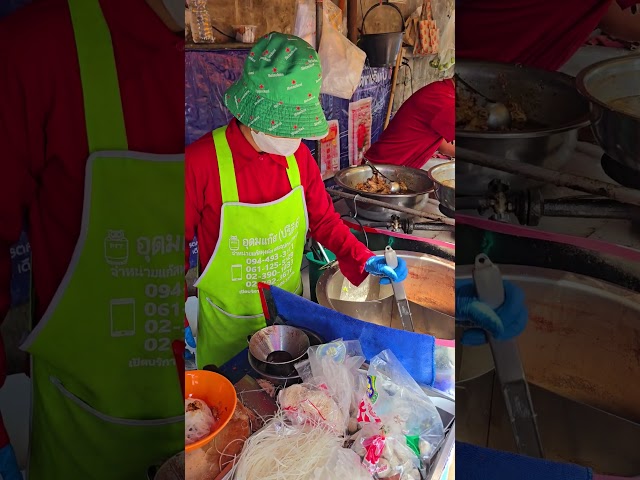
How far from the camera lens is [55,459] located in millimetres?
961

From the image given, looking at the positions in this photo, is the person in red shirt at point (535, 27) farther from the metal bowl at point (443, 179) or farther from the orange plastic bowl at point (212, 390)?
the orange plastic bowl at point (212, 390)

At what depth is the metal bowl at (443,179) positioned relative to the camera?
91cm

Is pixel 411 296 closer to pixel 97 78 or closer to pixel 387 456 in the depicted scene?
pixel 387 456

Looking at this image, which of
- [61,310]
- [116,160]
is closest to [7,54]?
[116,160]

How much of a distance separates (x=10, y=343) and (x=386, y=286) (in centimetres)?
64

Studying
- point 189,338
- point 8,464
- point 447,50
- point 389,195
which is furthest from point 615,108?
point 8,464

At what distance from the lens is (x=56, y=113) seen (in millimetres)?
802

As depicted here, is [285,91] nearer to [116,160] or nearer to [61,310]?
[116,160]

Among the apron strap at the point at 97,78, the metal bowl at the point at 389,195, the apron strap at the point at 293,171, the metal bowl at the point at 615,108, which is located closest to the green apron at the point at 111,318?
the apron strap at the point at 97,78

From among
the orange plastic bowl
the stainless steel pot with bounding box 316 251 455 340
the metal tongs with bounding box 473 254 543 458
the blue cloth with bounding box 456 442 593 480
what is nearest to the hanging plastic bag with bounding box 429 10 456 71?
the stainless steel pot with bounding box 316 251 455 340

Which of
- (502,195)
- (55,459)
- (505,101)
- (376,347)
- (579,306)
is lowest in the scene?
(55,459)

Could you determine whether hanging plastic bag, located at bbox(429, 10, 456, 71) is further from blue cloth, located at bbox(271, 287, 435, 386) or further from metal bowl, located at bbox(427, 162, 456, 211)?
blue cloth, located at bbox(271, 287, 435, 386)

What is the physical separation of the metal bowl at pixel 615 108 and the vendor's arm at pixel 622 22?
24 mm

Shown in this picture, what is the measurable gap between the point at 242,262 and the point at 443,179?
39 centimetres
